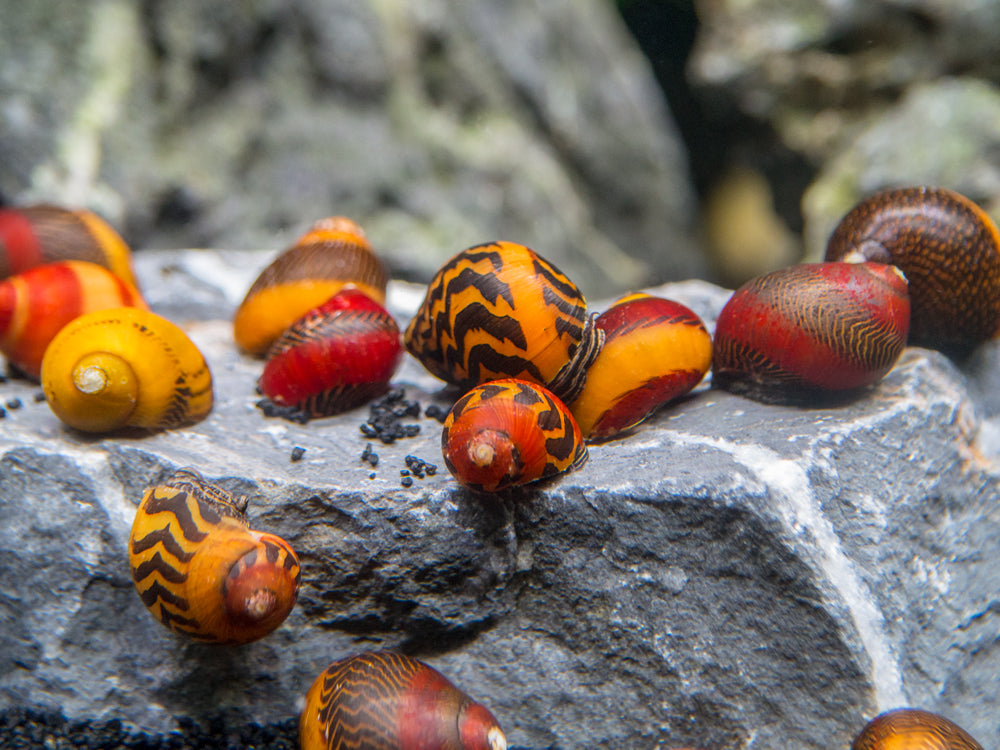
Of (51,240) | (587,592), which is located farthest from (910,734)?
(51,240)

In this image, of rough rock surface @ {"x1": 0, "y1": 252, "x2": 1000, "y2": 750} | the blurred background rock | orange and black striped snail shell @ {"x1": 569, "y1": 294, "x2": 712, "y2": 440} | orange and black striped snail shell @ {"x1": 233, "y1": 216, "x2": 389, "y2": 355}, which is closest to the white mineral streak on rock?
rough rock surface @ {"x1": 0, "y1": 252, "x2": 1000, "y2": 750}

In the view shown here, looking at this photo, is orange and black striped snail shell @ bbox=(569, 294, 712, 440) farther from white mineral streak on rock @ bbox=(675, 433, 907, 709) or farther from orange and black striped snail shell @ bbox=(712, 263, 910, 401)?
white mineral streak on rock @ bbox=(675, 433, 907, 709)

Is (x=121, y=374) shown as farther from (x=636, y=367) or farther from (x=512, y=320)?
(x=636, y=367)

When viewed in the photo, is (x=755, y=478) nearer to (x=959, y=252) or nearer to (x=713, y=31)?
(x=959, y=252)

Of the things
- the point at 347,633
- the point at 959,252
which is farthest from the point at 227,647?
Result: the point at 959,252

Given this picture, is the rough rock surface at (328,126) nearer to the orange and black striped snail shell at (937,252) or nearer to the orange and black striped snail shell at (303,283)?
the orange and black striped snail shell at (303,283)
